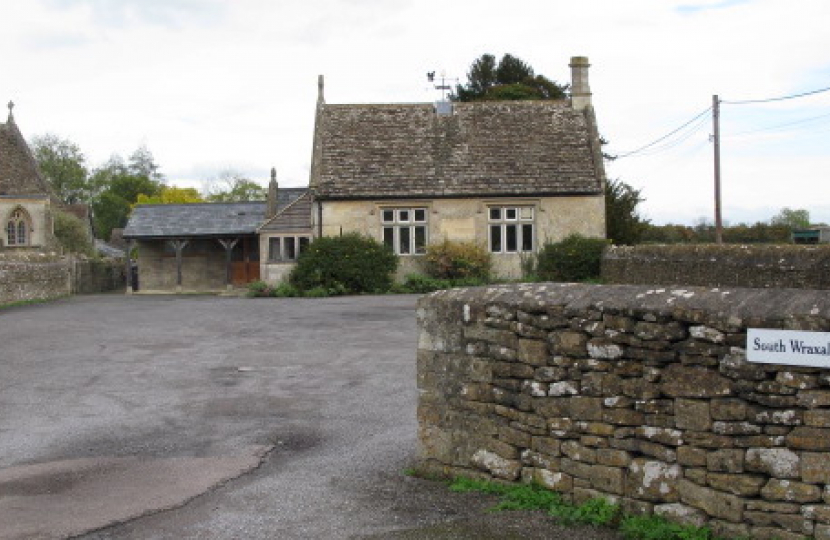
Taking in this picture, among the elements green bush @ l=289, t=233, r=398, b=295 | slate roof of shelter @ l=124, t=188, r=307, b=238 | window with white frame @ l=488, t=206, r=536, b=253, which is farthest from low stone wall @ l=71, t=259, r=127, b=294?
window with white frame @ l=488, t=206, r=536, b=253

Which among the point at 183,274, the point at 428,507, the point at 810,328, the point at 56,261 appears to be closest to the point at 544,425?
the point at 428,507

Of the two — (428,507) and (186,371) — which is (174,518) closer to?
(428,507)

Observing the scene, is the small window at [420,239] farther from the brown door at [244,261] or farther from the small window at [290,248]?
the brown door at [244,261]

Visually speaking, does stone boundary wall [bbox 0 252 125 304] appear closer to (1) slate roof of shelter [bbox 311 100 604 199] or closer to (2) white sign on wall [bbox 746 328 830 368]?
(1) slate roof of shelter [bbox 311 100 604 199]

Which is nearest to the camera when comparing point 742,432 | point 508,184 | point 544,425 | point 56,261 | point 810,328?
point 810,328

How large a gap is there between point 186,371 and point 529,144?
77.0 ft

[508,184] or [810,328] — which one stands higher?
[508,184]

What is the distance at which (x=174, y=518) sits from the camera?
650cm

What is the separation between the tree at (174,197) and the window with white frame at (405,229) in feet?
195

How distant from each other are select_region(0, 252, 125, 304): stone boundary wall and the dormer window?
11057mm

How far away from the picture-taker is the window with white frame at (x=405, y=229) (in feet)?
109

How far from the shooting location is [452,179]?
3331 cm

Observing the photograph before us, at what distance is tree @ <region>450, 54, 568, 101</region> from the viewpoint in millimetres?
56156

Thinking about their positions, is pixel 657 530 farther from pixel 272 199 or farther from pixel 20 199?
pixel 20 199
